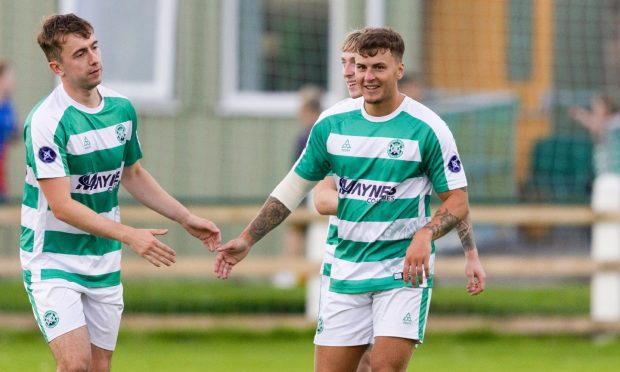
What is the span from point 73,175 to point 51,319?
71 cm

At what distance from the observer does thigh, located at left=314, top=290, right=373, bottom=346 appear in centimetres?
681

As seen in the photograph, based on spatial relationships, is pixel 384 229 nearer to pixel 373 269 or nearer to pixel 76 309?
pixel 373 269

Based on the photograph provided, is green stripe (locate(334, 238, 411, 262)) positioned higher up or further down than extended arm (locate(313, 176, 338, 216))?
further down

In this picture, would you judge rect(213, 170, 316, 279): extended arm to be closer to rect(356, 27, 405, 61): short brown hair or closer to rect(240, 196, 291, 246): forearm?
rect(240, 196, 291, 246): forearm

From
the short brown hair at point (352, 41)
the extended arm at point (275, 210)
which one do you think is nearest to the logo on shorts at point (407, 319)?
the extended arm at point (275, 210)

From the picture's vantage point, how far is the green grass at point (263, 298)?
13.2 m

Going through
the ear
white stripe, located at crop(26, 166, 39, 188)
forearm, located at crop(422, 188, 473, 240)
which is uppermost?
the ear

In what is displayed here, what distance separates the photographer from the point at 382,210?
6.73 metres

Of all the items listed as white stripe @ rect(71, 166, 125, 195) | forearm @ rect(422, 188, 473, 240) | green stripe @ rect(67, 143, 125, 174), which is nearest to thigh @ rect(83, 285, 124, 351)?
white stripe @ rect(71, 166, 125, 195)

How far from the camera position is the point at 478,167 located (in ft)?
47.6

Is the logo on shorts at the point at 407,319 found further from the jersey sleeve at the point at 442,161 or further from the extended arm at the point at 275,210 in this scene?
the extended arm at the point at 275,210

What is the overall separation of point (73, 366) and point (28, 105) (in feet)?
29.2

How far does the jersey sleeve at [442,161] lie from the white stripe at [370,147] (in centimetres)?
6

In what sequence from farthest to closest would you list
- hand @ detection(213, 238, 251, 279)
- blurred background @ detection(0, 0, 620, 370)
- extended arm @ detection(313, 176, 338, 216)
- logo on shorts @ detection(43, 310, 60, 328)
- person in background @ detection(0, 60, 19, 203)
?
blurred background @ detection(0, 0, 620, 370) → person in background @ detection(0, 60, 19, 203) → extended arm @ detection(313, 176, 338, 216) → hand @ detection(213, 238, 251, 279) → logo on shorts @ detection(43, 310, 60, 328)
